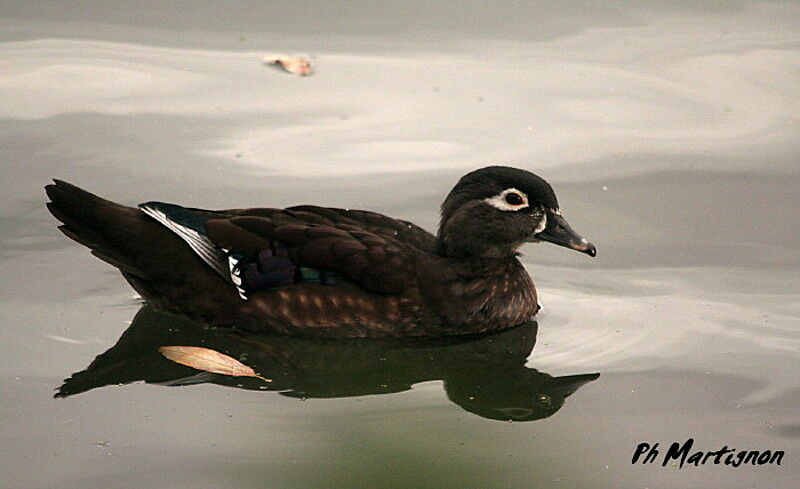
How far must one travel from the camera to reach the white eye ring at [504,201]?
6.89m

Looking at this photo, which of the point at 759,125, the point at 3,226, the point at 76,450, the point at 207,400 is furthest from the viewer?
the point at 759,125

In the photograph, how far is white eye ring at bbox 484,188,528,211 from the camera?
6887 millimetres

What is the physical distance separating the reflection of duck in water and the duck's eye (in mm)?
595

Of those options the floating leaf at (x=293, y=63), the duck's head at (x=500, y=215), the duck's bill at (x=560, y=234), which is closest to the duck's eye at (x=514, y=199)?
the duck's head at (x=500, y=215)

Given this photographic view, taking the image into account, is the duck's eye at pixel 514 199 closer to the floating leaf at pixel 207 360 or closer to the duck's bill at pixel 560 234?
the duck's bill at pixel 560 234

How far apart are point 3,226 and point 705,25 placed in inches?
206

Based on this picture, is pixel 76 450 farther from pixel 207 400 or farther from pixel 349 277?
pixel 349 277

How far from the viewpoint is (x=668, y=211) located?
820 centimetres

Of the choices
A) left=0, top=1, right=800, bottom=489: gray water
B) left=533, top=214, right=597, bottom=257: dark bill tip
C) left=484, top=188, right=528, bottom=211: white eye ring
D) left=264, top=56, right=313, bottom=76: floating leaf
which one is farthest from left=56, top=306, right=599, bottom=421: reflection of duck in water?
left=264, top=56, right=313, bottom=76: floating leaf

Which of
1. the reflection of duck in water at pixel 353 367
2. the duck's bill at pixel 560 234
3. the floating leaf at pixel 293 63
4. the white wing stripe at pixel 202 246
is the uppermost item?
the floating leaf at pixel 293 63

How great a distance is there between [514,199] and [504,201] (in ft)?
0.16

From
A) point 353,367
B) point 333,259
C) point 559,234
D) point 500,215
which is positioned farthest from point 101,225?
point 559,234

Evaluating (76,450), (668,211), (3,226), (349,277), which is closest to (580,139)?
(668,211)

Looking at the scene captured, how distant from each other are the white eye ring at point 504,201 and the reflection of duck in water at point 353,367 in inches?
22.8
